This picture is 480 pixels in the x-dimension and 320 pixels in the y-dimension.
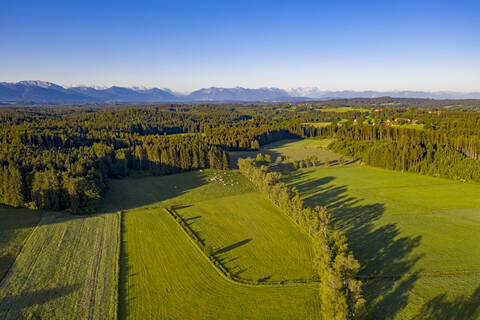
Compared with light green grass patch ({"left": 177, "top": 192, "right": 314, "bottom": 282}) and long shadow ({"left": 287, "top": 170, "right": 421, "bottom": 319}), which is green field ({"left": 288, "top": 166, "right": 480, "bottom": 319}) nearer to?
long shadow ({"left": 287, "top": 170, "right": 421, "bottom": 319})

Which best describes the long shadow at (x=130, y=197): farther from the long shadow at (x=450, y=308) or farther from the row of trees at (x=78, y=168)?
the long shadow at (x=450, y=308)

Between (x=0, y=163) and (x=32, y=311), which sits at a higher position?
(x=0, y=163)

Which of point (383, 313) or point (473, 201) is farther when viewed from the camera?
point (473, 201)

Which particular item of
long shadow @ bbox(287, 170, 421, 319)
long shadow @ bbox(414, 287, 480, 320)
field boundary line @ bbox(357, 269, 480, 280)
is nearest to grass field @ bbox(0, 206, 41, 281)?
long shadow @ bbox(287, 170, 421, 319)

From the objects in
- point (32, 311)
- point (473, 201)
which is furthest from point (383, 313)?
point (473, 201)

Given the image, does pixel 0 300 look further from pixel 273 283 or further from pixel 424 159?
pixel 424 159

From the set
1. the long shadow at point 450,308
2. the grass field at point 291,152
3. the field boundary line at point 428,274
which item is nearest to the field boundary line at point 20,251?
the field boundary line at point 428,274

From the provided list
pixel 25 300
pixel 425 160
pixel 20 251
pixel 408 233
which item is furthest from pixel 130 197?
pixel 425 160

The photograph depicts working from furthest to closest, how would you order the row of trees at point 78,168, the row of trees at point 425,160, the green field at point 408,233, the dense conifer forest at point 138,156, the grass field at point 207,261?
the row of trees at point 425,160 < the dense conifer forest at point 138,156 < the row of trees at point 78,168 < the green field at point 408,233 < the grass field at point 207,261


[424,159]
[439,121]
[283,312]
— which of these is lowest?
[283,312]
